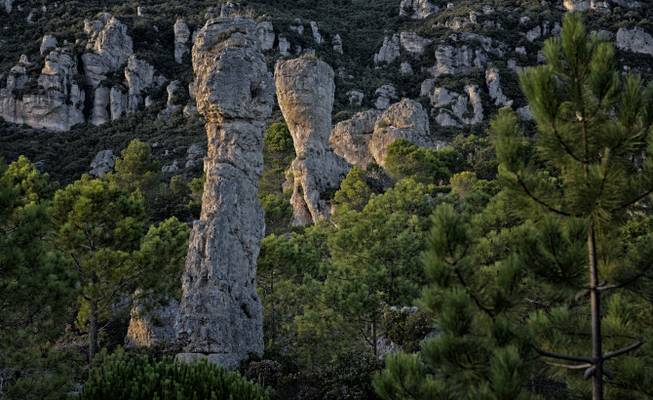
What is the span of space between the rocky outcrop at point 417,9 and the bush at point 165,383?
86.3 meters

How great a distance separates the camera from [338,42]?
77062 mm

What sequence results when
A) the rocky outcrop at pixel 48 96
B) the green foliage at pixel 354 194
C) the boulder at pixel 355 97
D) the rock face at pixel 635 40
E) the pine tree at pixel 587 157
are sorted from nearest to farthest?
the pine tree at pixel 587 157, the green foliage at pixel 354 194, the rocky outcrop at pixel 48 96, the boulder at pixel 355 97, the rock face at pixel 635 40

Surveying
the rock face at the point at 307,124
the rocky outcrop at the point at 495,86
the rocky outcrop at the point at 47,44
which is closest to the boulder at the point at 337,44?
the rocky outcrop at the point at 495,86

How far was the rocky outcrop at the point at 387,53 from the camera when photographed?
7588 cm

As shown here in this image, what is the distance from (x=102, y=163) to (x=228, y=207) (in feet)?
119

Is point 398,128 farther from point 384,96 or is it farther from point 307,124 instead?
point 384,96

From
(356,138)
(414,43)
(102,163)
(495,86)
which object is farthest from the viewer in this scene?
(414,43)

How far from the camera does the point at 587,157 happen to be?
4234 mm

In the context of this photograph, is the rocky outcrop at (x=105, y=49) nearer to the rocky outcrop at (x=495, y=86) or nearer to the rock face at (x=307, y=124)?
the rock face at (x=307, y=124)

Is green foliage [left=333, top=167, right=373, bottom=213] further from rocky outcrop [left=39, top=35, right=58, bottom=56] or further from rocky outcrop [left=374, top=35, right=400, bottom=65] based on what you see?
rocky outcrop [left=374, top=35, right=400, bottom=65]

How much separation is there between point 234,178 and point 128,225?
2.70 metres

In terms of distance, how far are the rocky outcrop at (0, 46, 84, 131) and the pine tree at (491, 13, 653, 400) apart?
62566mm

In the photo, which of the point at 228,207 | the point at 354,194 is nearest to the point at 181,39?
the point at 354,194

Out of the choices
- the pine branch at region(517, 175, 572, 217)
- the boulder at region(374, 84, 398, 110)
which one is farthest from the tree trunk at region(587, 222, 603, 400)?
the boulder at region(374, 84, 398, 110)
